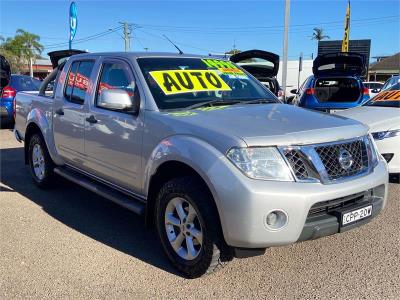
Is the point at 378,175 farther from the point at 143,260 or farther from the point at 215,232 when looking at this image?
the point at 143,260

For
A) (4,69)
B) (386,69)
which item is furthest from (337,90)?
(386,69)

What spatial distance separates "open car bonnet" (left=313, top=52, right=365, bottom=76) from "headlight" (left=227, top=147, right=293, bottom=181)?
22.2 ft

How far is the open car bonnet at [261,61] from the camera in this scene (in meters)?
9.70

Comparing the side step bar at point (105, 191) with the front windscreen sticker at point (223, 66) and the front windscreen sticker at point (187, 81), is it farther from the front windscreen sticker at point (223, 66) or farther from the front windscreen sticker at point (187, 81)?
the front windscreen sticker at point (223, 66)

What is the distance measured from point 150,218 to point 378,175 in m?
1.96

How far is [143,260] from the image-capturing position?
390cm

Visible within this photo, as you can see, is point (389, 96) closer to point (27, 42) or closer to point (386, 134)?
point (386, 134)

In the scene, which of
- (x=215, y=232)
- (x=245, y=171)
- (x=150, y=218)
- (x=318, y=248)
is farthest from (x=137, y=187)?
(x=318, y=248)

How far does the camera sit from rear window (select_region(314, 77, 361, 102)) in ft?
33.5

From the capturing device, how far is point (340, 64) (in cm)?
955

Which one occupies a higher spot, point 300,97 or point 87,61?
point 87,61

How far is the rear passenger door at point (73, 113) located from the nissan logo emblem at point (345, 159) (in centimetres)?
278

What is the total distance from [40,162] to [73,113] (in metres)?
1.49

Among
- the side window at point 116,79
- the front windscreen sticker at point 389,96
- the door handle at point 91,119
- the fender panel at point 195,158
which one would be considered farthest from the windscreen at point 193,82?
the front windscreen sticker at point 389,96
